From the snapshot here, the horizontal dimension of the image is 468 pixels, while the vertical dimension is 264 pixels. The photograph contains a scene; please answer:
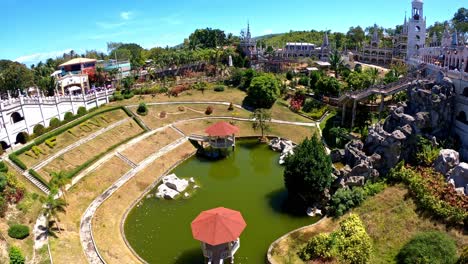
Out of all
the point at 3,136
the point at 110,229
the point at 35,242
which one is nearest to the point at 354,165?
the point at 110,229

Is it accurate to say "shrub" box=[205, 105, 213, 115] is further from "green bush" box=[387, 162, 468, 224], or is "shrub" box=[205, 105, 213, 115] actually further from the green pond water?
"green bush" box=[387, 162, 468, 224]

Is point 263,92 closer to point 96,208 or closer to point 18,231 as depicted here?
point 96,208

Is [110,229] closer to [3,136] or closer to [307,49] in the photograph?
[3,136]

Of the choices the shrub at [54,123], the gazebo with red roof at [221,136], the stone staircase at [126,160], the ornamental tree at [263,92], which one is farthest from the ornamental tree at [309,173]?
the shrub at [54,123]

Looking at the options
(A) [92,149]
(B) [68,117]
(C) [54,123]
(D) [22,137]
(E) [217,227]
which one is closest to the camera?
(E) [217,227]

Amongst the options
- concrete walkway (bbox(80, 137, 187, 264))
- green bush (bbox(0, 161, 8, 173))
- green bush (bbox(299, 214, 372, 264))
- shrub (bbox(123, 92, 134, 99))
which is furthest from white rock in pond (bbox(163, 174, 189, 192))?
shrub (bbox(123, 92, 134, 99))

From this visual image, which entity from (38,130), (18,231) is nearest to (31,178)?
(18,231)
